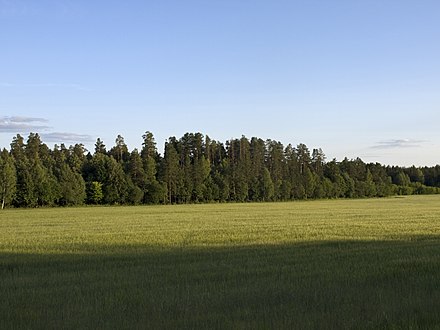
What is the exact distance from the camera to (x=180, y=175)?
12150 centimetres

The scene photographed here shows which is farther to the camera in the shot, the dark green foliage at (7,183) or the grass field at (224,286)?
the dark green foliage at (7,183)

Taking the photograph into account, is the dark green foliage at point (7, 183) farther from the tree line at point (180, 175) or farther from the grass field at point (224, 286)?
the grass field at point (224, 286)

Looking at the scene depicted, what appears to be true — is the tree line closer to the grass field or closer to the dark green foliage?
the dark green foliage

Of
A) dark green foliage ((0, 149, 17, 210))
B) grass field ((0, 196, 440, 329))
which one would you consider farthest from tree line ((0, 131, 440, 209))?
grass field ((0, 196, 440, 329))

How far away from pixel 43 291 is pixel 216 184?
112604 millimetres

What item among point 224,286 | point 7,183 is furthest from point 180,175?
point 224,286

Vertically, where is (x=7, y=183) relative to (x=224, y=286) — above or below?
above

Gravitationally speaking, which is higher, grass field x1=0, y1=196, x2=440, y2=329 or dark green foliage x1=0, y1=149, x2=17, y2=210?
dark green foliage x1=0, y1=149, x2=17, y2=210

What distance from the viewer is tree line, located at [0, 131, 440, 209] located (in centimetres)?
10025

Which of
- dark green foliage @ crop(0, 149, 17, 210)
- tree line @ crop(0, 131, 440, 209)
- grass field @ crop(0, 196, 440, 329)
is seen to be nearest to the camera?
grass field @ crop(0, 196, 440, 329)

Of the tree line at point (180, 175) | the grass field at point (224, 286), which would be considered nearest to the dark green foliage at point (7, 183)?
the tree line at point (180, 175)

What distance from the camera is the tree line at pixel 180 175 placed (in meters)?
100

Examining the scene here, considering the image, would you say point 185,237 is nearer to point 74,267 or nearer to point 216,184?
point 74,267

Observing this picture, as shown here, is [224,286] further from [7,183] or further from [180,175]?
[180,175]
